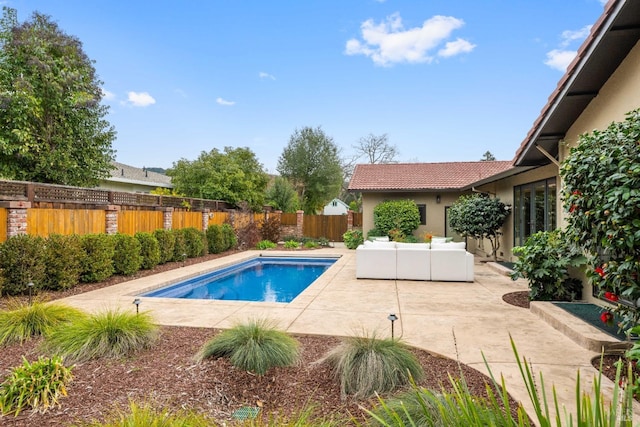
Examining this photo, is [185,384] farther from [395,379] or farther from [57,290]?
[57,290]

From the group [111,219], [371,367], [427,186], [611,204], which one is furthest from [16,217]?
[427,186]

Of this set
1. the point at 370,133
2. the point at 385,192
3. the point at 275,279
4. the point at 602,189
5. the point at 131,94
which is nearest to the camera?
the point at 602,189

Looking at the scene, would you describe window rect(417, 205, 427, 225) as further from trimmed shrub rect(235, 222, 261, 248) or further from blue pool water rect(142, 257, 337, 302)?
trimmed shrub rect(235, 222, 261, 248)

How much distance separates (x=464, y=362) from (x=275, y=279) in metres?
7.86

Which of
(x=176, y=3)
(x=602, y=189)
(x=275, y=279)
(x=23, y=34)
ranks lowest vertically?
(x=275, y=279)

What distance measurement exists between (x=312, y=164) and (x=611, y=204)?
1032 inches

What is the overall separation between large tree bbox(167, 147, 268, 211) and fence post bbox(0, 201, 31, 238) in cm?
1064

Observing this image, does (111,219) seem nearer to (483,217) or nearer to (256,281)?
(256,281)

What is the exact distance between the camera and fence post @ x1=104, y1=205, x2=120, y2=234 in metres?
9.88

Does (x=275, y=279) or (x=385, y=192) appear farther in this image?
(x=385, y=192)

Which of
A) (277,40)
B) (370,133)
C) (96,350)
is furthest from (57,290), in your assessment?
(370,133)

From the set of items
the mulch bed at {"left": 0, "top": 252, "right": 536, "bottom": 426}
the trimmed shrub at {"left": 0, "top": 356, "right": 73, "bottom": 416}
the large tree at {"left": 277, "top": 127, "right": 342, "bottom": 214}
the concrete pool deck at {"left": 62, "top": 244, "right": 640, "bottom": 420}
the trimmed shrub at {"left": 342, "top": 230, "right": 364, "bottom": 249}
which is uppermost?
the large tree at {"left": 277, "top": 127, "right": 342, "bottom": 214}

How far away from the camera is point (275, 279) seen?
434 inches

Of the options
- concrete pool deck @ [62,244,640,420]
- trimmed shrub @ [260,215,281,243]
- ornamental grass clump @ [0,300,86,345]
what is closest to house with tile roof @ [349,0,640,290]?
concrete pool deck @ [62,244,640,420]
